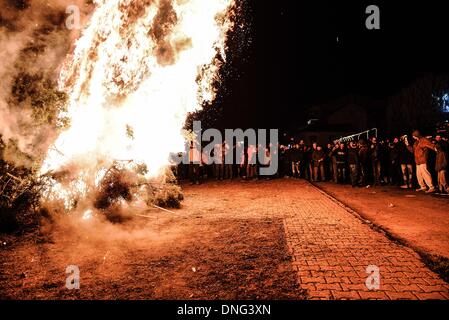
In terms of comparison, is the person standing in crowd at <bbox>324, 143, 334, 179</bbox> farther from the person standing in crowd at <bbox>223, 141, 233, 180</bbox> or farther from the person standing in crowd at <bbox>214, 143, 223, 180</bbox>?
the person standing in crowd at <bbox>214, 143, 223, 180</bbox>

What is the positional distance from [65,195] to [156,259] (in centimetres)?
372

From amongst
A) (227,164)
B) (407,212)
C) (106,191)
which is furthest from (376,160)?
(106,191)

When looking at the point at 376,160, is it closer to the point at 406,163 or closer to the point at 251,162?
the point at 406,163

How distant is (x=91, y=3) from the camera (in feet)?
27.0

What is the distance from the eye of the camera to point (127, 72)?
8.91 meters

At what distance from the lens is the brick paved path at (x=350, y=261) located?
4.09 m

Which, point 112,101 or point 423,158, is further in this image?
point 423,158

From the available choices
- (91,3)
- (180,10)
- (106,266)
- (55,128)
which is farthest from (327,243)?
(91,3)

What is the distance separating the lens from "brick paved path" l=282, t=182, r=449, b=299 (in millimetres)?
4086

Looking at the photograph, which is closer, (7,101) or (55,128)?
(7,101)

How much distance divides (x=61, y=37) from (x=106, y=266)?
232 inches

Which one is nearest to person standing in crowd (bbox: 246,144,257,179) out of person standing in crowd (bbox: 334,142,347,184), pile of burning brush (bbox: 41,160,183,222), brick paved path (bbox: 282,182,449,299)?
person standing in crowd (bbox: 334,142,347,184)

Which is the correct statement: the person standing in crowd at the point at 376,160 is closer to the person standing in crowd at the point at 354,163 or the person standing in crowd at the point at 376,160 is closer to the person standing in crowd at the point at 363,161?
the person standing in crowd at the point at 363,161

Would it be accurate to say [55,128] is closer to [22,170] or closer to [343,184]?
[22,170]
